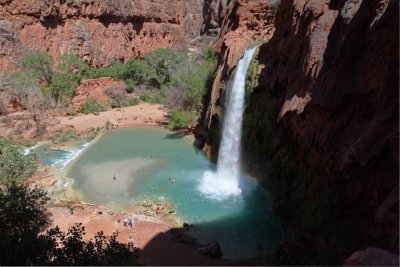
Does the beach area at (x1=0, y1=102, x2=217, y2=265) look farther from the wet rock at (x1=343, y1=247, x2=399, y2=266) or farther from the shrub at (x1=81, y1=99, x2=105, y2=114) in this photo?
the shrub at (x1=81, y1=99, x2=105, y2=114)

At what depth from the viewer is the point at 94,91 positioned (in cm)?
4084

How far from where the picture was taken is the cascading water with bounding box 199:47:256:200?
23.2m

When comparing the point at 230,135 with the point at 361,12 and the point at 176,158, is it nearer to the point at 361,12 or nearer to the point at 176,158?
the point at 176,158

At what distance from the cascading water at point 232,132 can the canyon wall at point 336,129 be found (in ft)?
11.1

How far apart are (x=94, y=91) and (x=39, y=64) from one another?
583 cm

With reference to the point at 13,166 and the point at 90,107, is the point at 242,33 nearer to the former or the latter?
the point at 13,166

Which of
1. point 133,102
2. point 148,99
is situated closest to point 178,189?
point 133,102

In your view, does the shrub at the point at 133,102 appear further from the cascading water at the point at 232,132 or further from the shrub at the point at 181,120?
the cascading water at the point at 232,132

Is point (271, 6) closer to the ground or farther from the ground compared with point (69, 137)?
farther from the ground


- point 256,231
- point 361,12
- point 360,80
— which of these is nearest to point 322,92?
point 360,80

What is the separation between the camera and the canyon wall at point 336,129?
10789mm

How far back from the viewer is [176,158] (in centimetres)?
2664

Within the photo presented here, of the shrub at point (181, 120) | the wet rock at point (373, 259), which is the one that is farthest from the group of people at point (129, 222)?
the shrub at point (181, 120)

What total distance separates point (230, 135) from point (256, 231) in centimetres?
813
